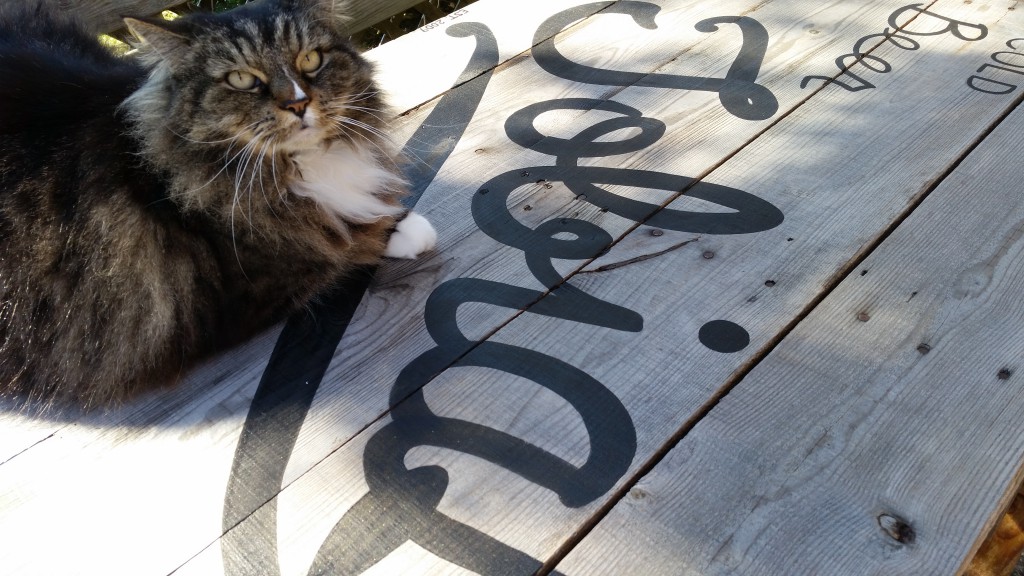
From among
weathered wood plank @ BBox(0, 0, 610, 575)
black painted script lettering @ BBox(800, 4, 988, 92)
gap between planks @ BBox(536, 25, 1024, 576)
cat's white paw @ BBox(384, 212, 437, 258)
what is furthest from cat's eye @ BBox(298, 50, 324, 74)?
black painted script lettering @ BBox(800, 4, 988, 92)

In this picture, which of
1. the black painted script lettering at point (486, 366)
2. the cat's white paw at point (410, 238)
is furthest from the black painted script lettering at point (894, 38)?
the cat's white paw at point (410, 238)

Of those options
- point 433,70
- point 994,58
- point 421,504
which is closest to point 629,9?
point 433,70

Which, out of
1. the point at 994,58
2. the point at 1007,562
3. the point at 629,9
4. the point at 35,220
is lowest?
the point at 1007,562

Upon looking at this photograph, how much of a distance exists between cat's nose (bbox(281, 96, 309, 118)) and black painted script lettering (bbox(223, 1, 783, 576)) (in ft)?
1.21

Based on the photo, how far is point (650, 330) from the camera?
1432 millimetres

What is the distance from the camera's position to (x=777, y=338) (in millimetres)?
1391

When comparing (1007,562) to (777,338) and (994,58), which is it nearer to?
(777,338)

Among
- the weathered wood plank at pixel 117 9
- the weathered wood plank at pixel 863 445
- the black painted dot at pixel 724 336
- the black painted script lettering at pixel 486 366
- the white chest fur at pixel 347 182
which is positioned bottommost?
the weathered wood plank at pixel 863 445

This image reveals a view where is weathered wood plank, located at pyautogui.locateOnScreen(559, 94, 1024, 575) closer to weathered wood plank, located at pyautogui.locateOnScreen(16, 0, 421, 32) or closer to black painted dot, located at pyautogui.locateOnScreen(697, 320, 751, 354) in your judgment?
black painted dot, located at pyautogui.locateOnScreen(697, 320, 751, 354)

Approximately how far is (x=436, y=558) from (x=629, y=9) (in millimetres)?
1918

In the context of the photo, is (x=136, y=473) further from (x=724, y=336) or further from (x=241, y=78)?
(x=724, y=336)

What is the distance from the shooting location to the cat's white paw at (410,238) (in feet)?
5.30

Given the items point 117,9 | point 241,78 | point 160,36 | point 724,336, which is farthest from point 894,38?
point 117,9

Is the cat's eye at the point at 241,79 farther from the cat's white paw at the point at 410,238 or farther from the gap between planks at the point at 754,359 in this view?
the gap between planks at the point at 754,359
